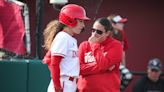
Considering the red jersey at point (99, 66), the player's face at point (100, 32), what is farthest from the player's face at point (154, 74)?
the player's face at point (100, 32)

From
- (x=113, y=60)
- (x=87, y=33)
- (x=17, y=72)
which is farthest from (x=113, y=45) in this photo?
(x=87, y=33)

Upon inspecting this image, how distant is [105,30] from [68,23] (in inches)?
26.4

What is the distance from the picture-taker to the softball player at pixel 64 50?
21.1 feet

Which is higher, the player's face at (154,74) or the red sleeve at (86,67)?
the red sleeve at (86,67)

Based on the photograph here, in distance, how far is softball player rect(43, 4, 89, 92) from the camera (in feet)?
21.1

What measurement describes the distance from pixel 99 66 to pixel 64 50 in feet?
2.37

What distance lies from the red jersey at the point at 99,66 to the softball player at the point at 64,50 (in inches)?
17.4

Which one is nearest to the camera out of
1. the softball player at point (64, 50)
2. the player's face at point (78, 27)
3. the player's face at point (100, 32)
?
the softball player at point (64, 50)

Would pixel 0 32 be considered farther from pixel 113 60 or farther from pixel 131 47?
pixel 131 47

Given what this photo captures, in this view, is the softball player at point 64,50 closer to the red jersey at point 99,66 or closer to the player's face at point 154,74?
the red jersey at point 99,66

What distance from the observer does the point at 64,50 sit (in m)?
6.50

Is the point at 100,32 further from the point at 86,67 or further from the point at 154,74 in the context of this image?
the point at 154,74

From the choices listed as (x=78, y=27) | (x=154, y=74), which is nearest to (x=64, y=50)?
(x=78, y=27)

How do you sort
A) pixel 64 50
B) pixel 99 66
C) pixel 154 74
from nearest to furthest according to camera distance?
1. pixel 64 50
2. pixel 99 66
3. pixel 154 74
